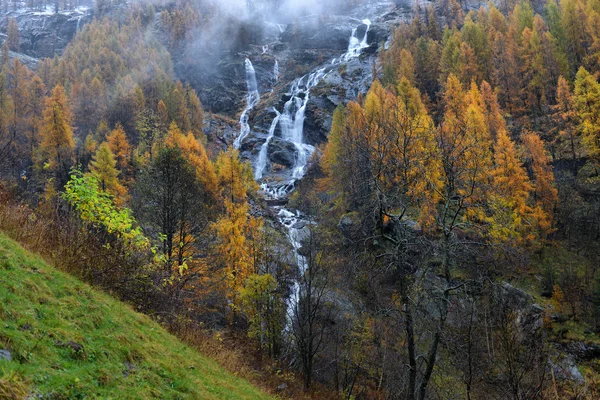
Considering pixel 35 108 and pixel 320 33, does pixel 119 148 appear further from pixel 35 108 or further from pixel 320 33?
pixel 320 33

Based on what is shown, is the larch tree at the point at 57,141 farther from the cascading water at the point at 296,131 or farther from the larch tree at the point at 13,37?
the larch tree at the point at 13,37

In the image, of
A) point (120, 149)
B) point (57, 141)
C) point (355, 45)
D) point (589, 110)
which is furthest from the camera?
point (355, 45)

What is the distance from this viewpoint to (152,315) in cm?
943

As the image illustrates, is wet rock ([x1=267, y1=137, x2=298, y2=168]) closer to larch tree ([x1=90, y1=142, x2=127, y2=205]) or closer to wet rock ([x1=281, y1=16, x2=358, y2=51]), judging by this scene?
larch tree ([x1=90, y1=142, x2=127, y2=205])

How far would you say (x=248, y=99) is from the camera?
108 m

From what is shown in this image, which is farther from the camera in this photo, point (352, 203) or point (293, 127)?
point (293, 127)

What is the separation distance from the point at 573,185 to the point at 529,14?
47167 mm

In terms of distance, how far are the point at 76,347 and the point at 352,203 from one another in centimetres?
3483

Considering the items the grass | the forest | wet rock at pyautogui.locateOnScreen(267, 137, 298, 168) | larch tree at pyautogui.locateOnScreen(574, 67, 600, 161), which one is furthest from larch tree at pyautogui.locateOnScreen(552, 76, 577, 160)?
the grass

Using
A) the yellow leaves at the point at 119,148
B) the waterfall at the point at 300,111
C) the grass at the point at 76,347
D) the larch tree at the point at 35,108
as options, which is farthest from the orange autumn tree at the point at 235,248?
the larch tree at the point at 35,108

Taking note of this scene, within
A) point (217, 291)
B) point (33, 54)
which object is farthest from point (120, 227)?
point (33, 54)

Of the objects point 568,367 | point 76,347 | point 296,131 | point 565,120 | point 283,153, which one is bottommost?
point 568,367

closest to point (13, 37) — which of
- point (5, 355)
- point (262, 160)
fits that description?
point (262, 160)

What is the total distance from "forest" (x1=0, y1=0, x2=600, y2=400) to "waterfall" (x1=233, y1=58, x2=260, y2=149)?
1.13 metres
